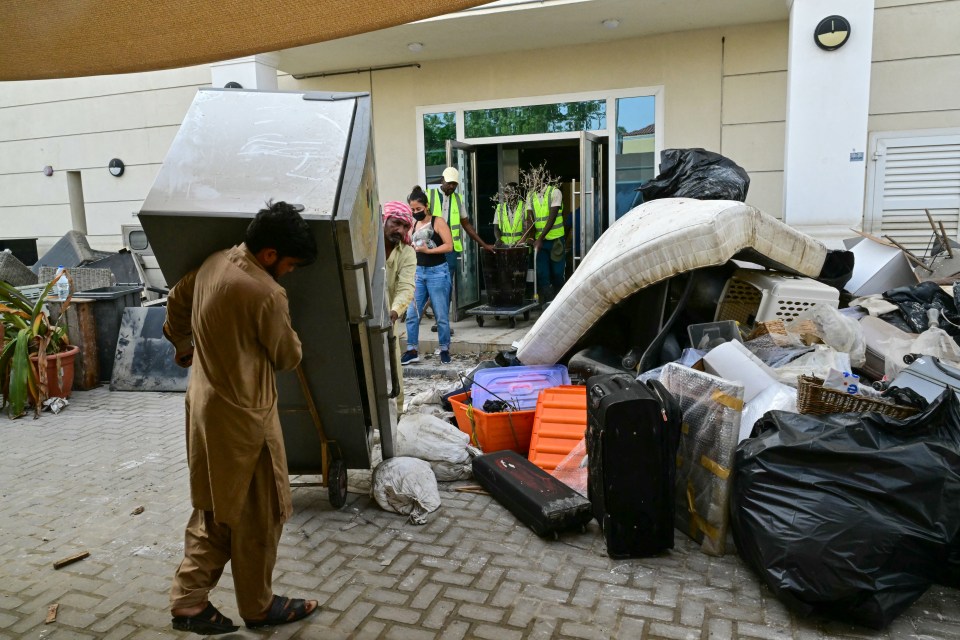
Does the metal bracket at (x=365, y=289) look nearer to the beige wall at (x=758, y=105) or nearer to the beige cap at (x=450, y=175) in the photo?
the beige cap at (x=450, y=175)

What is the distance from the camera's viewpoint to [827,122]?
21.0 feet

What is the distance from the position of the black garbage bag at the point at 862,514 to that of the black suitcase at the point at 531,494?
838 millimetres

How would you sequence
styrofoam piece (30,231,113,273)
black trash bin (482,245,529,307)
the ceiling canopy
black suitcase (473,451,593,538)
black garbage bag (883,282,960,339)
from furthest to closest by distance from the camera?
styrofoam piece (30,231,113,273), black trash bin (482,245,529,307), black garbage bag (883,282,960,339), black suitcase (473,451,593,538), the ceiling canopy

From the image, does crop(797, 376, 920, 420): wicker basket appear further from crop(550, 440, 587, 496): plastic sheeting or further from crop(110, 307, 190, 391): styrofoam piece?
crop(110, 307, 190, 391): styrofoam piece

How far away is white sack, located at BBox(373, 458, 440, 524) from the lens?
3.53 meters

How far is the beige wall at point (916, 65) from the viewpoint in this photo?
21.7 feet

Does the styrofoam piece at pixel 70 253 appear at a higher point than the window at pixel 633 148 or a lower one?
lower

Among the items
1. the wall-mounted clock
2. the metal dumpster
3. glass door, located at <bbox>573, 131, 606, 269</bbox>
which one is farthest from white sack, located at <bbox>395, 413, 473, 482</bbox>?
the wall-mounted clock

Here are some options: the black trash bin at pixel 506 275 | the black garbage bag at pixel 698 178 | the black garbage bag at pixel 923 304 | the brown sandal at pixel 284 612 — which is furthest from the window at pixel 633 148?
the brown sandal at pixel 284 612

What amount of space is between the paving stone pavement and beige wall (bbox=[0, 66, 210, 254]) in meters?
7.13

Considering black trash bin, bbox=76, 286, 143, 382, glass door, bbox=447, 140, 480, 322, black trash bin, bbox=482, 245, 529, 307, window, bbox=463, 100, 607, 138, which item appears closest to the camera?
black trash bin, bbox=76, 286, 143, 382

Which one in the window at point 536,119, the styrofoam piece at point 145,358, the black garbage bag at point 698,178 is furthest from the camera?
the window at point 536,119

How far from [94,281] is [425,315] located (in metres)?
3.92

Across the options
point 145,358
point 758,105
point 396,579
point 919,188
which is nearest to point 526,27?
point 758,105
